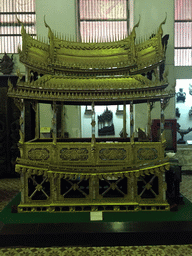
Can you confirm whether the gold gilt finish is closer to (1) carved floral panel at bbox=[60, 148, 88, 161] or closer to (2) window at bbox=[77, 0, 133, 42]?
(1) carved floral panel at bbox=[60, 148, 88, 161]

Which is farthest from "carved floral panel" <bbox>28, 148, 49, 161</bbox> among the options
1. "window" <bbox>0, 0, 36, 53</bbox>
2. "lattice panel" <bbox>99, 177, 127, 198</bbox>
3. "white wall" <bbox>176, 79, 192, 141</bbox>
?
"white wall" <bbox>176, 79, 192, 141</bbox>

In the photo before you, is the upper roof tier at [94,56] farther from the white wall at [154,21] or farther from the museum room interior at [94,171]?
the white wall at [154,21]

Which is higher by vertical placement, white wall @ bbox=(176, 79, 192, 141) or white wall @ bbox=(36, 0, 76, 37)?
white wall @ bbox=(36, 0, 76, 37)

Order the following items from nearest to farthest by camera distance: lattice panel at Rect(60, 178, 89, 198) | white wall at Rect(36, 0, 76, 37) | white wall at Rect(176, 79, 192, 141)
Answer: lattice panel at Rect(60, 178, 89, 198) < white wall at Rect(36, 0, 76, 37) < white wall at Rect(176, 79, 192, 141)

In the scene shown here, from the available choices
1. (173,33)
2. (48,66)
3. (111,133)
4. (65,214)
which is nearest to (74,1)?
(173,33)

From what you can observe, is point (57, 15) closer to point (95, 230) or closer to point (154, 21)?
point (154, 21)

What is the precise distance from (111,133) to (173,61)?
169 inches

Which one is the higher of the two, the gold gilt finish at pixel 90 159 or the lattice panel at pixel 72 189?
the gold gilt finish at pixel 90 159

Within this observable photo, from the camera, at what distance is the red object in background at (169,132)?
28.2 ft

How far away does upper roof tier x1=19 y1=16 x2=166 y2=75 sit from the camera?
564cm

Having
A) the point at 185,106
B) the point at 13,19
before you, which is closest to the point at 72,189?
the point at 185,106

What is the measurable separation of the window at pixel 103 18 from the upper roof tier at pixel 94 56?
12.6 feet

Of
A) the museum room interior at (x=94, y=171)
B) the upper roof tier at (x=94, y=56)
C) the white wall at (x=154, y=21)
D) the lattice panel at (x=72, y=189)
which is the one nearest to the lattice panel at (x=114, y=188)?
the museum room interior at (x=94, y=171)

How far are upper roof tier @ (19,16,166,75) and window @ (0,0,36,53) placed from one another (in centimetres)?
456
